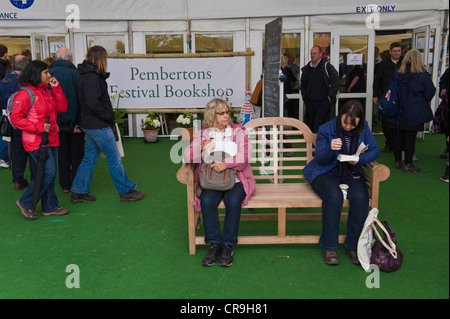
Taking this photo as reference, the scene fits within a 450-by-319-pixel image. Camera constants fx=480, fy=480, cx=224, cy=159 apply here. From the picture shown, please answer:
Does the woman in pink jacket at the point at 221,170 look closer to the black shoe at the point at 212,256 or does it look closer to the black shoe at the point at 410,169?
the black shoe at the point at 212,256

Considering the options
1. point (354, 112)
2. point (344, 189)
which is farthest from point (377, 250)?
point (354, 112)

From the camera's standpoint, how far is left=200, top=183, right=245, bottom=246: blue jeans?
3.60 metres

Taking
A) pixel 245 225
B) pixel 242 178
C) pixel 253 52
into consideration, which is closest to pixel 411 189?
pixel 245 225

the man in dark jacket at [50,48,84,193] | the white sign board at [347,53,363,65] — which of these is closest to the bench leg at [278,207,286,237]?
the man in dark jacket at [50,48,84,193]

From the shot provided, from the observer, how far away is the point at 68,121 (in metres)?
5.36

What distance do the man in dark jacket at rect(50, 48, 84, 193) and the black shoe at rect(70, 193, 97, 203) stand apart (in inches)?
17.4

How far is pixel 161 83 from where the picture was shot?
9766 mm

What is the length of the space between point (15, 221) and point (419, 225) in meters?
3.82

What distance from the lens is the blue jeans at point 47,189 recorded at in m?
4.59

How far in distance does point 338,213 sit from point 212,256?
38.8 inches

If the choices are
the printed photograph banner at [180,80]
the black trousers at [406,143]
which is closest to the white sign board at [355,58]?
the printed photograph banner at [180,80]

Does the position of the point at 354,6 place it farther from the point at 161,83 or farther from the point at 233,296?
the point at 233,296

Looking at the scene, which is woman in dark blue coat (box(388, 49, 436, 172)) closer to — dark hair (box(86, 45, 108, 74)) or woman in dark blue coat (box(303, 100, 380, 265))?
woman in dark blue coat (box(303, 100, 380, 265))

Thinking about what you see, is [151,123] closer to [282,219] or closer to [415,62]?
[415,62]
